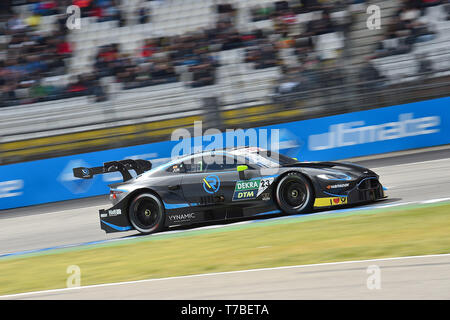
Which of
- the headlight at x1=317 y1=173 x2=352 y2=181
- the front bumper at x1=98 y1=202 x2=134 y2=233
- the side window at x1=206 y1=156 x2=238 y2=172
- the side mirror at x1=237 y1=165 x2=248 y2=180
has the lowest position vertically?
the front bumper at x1=98 y1=202 x2=134 y2=233

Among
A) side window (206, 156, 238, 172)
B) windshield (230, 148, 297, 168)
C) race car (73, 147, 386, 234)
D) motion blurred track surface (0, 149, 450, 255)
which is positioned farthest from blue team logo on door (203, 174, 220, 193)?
motion blurred track surface (0, 149, 450, 255)

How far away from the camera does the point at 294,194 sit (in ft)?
31.1

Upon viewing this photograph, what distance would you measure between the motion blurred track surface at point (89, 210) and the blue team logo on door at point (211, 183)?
1.93 metres

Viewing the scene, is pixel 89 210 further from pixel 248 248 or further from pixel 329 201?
pixel 248 248

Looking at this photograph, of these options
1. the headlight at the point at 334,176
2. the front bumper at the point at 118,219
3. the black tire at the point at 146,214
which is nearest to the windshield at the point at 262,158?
the headlight at the point at 334,176

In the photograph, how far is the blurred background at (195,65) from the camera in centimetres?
1603

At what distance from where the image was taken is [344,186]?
30.1 feet

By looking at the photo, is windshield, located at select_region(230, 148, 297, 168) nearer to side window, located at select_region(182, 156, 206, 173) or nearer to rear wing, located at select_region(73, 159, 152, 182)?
side window, located at select_region(182, 156, 206, 173)

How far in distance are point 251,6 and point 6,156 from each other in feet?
27.5

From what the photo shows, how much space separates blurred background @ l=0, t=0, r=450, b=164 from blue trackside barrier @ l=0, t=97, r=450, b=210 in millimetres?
307

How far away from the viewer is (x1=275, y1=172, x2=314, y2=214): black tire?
9.32m

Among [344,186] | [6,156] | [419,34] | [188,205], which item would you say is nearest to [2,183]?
[6,156]

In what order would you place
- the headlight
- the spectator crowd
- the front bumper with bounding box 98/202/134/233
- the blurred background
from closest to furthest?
the headlight < the front bumper with bounding box 98/202/134/233 < the blurred background < the spectator crowd

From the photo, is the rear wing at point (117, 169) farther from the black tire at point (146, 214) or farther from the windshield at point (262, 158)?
the windshield at point (262, 158)
